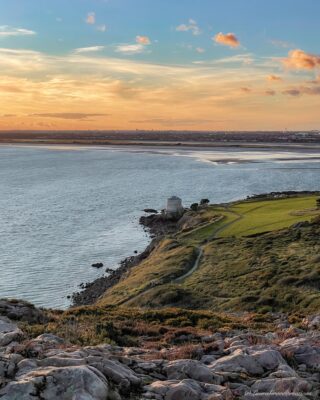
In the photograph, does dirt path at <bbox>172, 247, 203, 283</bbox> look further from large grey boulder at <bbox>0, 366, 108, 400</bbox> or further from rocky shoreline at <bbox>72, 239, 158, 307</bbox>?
large grey boulder at <bbox>0, 366, 108, 400</bbox>

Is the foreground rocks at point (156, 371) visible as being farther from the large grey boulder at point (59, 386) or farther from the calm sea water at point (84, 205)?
the calm sea water at point (84, 205)

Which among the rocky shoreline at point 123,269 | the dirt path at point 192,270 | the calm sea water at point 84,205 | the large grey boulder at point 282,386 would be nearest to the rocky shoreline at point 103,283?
the rocky shoreline at point 123,269

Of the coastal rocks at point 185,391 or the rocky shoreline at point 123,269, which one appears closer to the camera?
the coastal rocks at point 185,391

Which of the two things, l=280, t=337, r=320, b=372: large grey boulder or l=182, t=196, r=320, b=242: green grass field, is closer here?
l=280, t=337, r=320, b=372: large grey boulder

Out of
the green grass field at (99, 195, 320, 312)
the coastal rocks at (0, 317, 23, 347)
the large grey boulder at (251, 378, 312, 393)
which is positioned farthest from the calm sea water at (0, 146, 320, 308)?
the large grey boulder at (251, 378, 312, 393)

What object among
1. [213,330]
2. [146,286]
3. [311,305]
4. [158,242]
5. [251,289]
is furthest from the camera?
[158,242]

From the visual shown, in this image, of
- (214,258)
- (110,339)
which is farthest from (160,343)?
(214,258)

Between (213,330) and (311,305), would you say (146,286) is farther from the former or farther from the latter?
(213,330)
